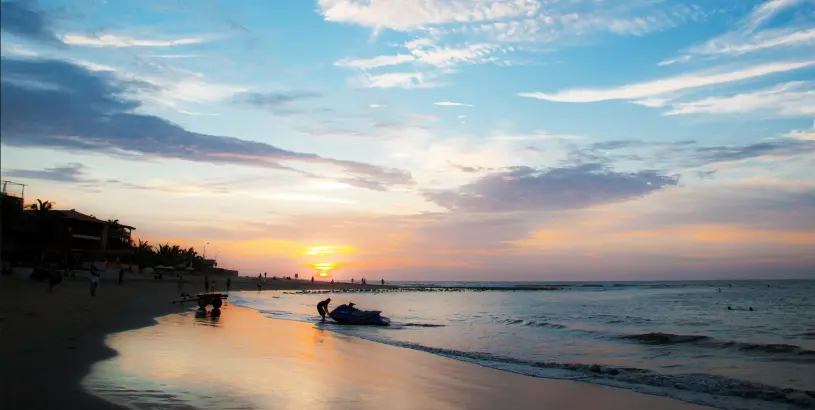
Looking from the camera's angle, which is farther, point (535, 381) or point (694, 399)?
point (535, 381)

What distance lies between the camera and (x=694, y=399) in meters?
13.3

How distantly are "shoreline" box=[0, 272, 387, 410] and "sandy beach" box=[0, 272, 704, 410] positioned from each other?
3cm

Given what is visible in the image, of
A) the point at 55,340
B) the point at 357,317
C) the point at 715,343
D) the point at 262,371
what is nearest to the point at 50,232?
the point at 357,317

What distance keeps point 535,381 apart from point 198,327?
1504cm

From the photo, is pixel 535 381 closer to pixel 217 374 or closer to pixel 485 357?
pixel 485 357

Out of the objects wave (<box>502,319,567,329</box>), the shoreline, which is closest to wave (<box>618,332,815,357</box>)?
wave (<box>502,319,567,329</box>)

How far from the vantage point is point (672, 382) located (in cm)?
1549

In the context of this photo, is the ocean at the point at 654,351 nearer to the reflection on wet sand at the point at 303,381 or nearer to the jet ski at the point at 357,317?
the jet ski at the point at 357,317

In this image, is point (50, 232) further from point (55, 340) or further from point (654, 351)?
point (654, 351)

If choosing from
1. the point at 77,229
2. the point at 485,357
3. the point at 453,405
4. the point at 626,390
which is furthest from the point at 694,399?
the point at 77,229

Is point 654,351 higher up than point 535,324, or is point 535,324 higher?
point 654,351

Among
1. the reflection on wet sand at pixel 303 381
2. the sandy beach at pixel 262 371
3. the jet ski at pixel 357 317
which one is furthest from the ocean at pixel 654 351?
the sandy beach at pixel 262 371

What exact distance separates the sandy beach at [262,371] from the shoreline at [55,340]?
0.03 meters

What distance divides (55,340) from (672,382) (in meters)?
18.1
